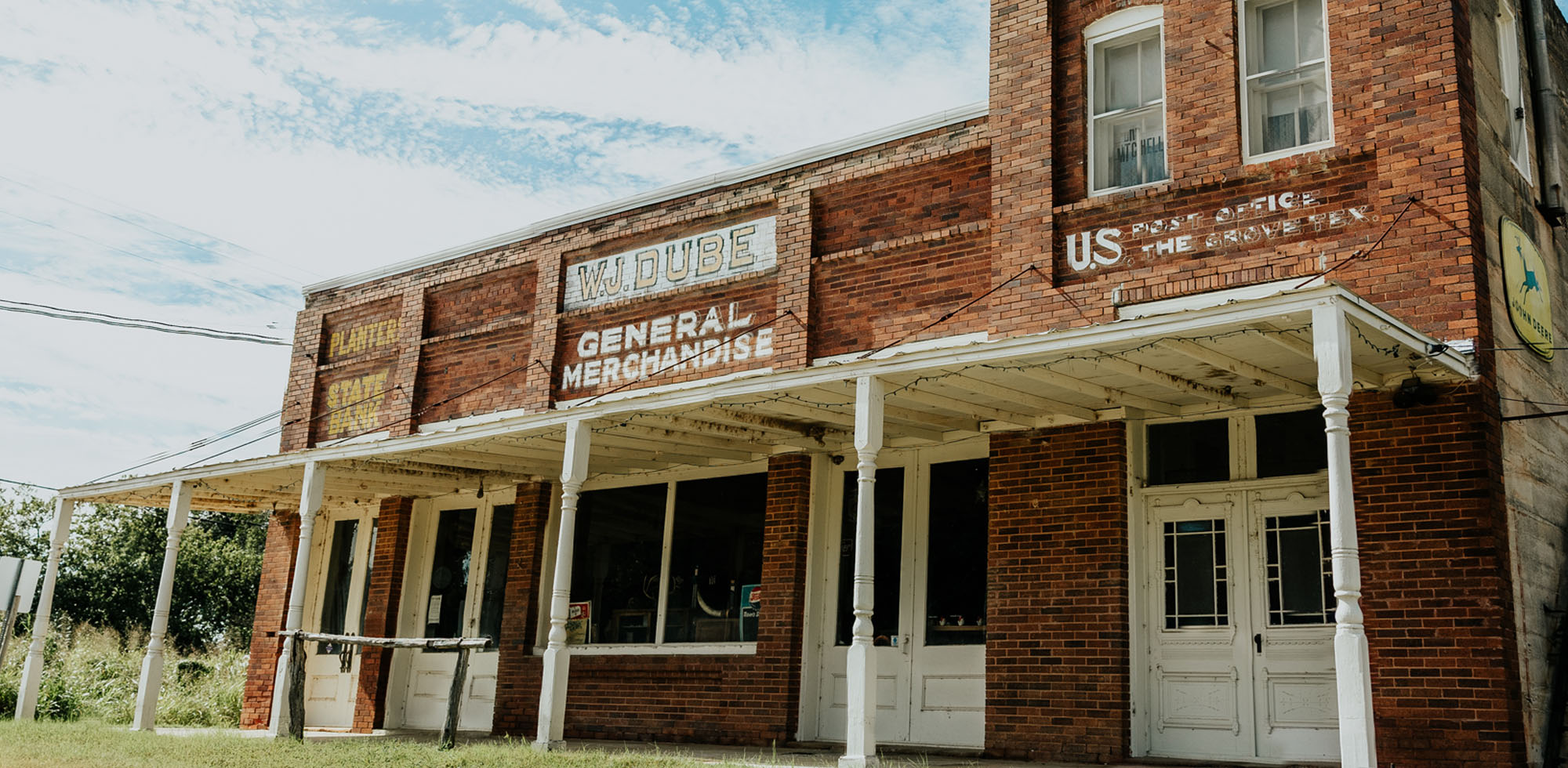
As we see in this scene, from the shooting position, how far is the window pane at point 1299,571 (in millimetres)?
9211

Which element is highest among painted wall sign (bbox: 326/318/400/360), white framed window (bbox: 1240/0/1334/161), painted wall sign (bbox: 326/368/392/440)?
white framed window (bbox: 1240/0/1334/161)

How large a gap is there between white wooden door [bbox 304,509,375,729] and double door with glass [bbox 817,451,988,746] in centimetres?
688

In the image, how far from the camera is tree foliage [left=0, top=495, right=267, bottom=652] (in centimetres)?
3703

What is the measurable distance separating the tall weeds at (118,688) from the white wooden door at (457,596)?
3650 millimetres

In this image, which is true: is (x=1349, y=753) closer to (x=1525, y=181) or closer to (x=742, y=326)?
(x=1525, y=181)

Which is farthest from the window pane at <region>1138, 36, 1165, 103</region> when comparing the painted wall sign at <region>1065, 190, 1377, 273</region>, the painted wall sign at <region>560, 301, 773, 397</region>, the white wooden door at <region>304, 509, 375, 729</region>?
the white wooden door at <region>304, 509, 375, 729</region>

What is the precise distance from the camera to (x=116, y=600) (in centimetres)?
3734

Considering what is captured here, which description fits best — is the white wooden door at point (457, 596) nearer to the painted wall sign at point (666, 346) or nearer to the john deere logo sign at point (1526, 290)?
the painted wall sign at point (666, 346)

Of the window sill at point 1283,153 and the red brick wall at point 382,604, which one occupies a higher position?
→ the window sill at point 1283,153

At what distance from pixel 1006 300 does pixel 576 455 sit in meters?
3.81

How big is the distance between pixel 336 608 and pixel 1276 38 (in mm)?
12950

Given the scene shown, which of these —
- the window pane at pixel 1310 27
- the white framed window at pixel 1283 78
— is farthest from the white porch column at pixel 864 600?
the window pane at pixel 1310 27

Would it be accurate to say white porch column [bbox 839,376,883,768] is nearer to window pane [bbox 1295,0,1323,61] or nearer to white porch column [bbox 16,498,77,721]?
window pane [bbox 1295,0,1323,61]

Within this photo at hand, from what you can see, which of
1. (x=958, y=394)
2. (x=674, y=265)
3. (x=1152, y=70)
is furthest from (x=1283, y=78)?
(x=674, y=265)
